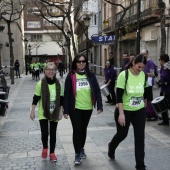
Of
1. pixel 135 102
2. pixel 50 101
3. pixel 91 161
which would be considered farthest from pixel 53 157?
pixel 135 102

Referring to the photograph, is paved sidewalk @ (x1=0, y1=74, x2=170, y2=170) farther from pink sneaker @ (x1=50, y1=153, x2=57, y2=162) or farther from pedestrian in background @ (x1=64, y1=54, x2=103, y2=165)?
pedestrian in background @ (x1=64, y1=54, x2=103, y2=165)

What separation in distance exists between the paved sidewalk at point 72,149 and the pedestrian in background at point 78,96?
469mm

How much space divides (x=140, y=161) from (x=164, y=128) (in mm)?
3436

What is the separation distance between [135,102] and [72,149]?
6.30ft

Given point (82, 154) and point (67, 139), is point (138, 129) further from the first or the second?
point (67, 139)

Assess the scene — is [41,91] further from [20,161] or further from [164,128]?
[164,128]

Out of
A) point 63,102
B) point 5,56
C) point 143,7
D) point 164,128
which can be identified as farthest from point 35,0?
point 63,102

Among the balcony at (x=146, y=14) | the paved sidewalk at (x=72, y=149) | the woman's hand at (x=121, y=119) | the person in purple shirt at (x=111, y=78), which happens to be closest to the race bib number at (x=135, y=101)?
the woman's hand at (x=121, y=119)

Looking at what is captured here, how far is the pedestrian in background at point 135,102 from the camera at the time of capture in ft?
16.3

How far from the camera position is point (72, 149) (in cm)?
643

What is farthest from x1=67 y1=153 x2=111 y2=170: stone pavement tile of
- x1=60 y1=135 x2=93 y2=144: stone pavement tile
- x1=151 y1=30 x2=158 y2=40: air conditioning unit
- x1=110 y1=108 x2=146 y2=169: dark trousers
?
x1=151 y1=30 x2=158 y2=40: air conditioning unit

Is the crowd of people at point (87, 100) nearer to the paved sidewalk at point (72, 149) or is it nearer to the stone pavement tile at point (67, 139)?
the paved sidewalk at point (72, 149)

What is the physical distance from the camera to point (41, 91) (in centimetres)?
565

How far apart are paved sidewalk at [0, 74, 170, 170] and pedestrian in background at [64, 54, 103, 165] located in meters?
0.47
